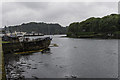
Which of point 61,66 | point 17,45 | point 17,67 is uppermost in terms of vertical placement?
point 17,45

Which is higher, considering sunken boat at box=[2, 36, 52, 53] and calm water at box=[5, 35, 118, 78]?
sunken boat at box=[2, 36, 52, 53]

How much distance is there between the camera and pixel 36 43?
43.4 metres

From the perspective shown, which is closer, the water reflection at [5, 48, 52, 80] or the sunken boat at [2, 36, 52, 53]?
the water reflection at [5, 48, 52, 80]

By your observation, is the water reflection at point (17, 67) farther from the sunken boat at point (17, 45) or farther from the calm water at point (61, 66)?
the sunken boat at point (17, 45)

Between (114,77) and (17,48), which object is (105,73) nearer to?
(114,77)

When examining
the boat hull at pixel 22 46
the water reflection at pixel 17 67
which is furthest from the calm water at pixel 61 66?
the boat hull at pixel 22 46

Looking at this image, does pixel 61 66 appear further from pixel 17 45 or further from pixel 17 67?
pixel 17 45

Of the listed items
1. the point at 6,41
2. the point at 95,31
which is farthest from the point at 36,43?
the point at 95,31

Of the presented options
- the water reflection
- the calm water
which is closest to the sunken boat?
the calm water

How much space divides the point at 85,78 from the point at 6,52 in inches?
1121

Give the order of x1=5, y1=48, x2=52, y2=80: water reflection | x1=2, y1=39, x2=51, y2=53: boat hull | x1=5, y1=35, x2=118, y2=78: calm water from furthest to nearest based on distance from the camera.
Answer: x1=2, y1=39, x2=51, y2=53: boat hull < x1=5, y1=35, x2=118, y2=78: calm water < x1=5, y1=48, x2=52, y2=80: water reflection

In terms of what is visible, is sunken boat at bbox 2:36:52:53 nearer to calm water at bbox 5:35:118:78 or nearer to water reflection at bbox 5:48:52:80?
calm water at bbox 5:35:118:78

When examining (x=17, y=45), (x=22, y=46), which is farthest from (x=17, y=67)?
(x=22, y=46)

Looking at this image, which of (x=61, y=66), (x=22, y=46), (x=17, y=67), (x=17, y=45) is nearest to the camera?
(x=17, y=67)
